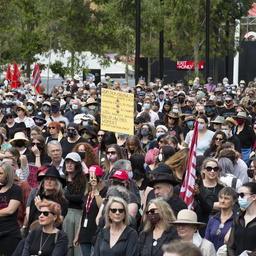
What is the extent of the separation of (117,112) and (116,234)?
612 centimetres

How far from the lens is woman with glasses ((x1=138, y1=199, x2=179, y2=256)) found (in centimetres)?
654

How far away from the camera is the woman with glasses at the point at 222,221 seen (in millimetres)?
7367

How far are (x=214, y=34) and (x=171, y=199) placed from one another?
32354 mm

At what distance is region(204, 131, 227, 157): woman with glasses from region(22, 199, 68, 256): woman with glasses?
4898 millimetres

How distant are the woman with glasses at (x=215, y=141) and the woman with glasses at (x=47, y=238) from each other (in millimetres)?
4898

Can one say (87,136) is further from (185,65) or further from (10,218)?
(185,65)

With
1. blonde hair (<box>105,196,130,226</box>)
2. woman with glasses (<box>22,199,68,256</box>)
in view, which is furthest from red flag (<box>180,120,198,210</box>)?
woman with glasses (<box>22,199,68,256</box>)

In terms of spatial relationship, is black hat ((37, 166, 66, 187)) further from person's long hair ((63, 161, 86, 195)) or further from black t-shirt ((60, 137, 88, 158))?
black t-shirt ((60, 137, 88, 158))

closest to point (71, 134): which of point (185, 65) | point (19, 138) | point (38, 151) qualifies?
point (19, 138)

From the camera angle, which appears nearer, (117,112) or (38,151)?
(38,151)

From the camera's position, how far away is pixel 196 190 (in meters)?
8.23

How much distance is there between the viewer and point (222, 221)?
7.47 m

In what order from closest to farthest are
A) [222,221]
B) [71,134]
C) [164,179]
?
[164,179] < [222,221] < [71,134]

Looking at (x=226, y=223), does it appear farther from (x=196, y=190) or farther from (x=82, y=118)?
(x=82, y=118)
